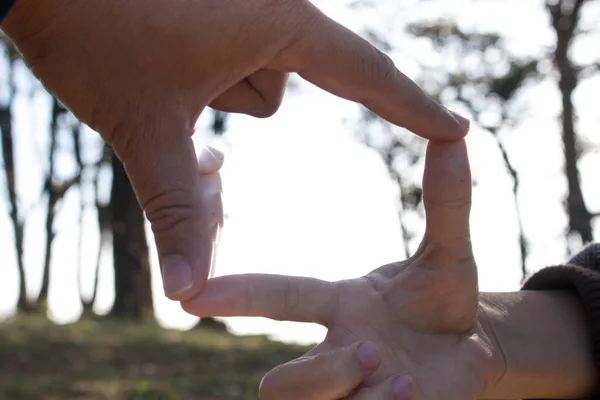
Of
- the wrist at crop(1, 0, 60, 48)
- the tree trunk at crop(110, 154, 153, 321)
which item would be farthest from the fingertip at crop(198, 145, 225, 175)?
the tree trunk at crop(110, 154, 153, 321)

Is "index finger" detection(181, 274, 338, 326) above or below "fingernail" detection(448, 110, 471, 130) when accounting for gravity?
below

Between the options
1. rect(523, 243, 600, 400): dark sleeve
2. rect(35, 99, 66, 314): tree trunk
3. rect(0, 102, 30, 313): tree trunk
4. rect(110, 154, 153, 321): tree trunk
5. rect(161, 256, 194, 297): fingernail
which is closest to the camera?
rect(161, 256, 194, 297): fingernail

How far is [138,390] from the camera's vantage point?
14.4 feet

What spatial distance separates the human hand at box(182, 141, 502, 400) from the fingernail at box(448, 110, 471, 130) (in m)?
0.04

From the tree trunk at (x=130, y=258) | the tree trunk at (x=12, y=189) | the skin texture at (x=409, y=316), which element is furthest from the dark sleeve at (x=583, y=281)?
the tree trunk at (x=12, y=189)

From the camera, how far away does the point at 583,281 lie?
2.02 m

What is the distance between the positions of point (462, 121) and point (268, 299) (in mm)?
532

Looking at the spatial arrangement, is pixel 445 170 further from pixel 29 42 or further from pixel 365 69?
pixel 29 42

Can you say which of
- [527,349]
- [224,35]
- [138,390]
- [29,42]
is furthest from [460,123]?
[138,390]

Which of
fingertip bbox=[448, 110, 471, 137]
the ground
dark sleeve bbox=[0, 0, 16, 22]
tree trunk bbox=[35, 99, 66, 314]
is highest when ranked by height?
fingertip bbox=[448, 110, 471, 137]

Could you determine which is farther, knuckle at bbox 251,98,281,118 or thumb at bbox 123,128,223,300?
knuckle at bbox 251,98,281,118

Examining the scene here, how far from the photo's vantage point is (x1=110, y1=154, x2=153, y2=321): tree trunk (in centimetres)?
1000

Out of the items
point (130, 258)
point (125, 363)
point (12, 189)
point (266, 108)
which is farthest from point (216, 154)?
Answer: point (12, 189)

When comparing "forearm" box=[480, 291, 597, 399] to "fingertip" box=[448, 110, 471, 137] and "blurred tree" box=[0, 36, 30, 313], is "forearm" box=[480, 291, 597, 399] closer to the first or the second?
"fingertip" box=[448, 110, 471, 137]
